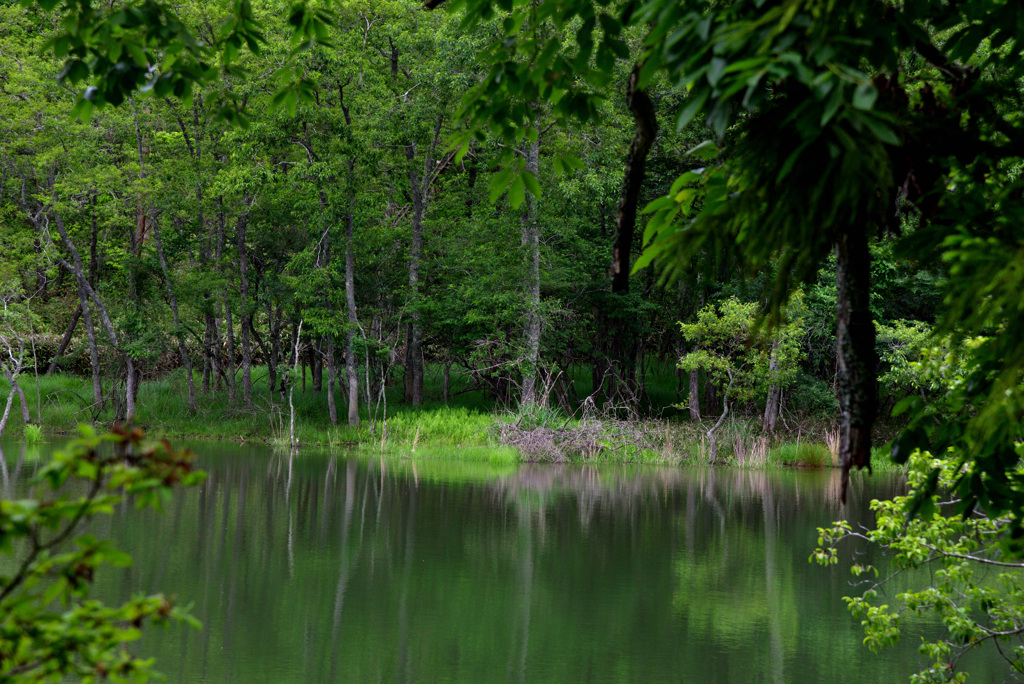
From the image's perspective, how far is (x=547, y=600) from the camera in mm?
9805

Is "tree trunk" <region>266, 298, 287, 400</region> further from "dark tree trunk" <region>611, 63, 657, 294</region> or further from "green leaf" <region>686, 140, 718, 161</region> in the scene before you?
"green leaf" <region>686, 140, 718, 161</region>

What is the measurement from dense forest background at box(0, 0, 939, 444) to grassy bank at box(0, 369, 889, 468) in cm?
43

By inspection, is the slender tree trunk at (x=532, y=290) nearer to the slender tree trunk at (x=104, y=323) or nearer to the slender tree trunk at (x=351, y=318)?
the slender tree trunk at (x=351, y=318)

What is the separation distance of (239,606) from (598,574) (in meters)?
4.08

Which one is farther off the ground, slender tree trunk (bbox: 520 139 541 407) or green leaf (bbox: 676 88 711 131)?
slender tree trunk (bbox: 520 139 541 407)

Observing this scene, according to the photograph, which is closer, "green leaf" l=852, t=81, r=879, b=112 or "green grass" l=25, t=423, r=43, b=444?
"green leaf" l=852, t=81, r=879, b=112

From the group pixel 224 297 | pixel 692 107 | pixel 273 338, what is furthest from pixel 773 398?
pixel 692 107

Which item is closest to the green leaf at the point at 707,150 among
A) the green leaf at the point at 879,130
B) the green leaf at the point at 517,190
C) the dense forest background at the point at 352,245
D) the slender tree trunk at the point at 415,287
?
the green leaf at the point at 879,130

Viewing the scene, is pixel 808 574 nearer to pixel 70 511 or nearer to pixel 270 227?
pixel 70 511

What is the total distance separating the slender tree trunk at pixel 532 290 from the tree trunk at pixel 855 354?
2189 cm

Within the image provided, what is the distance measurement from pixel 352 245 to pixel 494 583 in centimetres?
1693

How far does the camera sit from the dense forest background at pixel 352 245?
77.9 feet

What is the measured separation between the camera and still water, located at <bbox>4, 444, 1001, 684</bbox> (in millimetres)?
7766

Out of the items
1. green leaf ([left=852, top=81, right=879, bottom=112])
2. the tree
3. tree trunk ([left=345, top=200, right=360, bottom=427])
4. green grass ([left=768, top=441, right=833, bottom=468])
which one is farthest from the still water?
→ tree trunk ([left=345, top=200, right=360, bottom=427])
